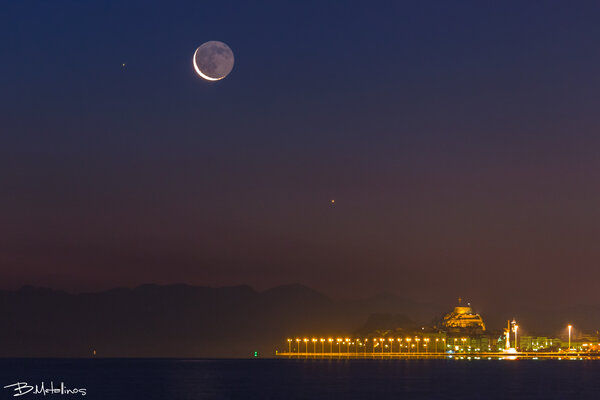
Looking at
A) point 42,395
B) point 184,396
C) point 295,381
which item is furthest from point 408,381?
point 42,395

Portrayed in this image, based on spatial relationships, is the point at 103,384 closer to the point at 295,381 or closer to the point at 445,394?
the point at 295,381

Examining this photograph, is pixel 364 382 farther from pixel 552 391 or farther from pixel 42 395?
pixel 42 395

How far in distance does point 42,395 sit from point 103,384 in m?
42.3

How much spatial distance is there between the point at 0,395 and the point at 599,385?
117502mm

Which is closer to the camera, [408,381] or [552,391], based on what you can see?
[552,391]

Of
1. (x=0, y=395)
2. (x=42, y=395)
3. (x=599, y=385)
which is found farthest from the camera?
(x=599, y=385)

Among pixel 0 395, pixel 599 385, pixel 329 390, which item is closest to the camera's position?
pixel 0 395

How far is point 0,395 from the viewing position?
140 meters

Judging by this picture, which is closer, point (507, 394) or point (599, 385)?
point (507, 394)

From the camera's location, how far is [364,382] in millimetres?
188250

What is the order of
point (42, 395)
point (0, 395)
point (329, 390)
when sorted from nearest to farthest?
point (0, 395), point (42, 395), point (329, 390)

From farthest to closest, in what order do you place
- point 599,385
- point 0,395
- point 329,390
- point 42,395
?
point 599,385 < point 329,390 < point 42,395 < point 0,395

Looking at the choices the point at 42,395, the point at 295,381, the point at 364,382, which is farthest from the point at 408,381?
the point at 42,395

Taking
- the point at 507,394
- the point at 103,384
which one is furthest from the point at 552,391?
the point at 103,384
